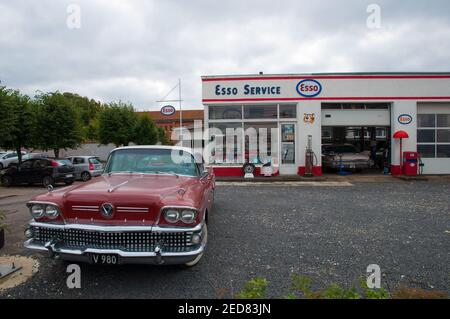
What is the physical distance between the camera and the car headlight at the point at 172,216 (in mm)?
3334

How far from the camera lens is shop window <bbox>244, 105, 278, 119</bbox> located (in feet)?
48.6

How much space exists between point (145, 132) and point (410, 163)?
2574 centimetres

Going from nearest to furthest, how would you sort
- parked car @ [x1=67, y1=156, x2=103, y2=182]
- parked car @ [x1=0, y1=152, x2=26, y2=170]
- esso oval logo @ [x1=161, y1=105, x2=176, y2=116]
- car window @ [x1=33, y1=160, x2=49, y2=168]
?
car window @ [x1=33, y1=160, x2=49, y2=168] → parked car @ [x1=67, y1=156, x2=103, y2=182] → esso oval logo @ [x1=161, y1=105, x2=176, y2=116] → parked car @ [x1=0, y1=152, x2=26, y2=170]

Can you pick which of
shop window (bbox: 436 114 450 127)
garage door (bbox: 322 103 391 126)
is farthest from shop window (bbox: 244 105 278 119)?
shop window (bbox: 436 114 450 127)

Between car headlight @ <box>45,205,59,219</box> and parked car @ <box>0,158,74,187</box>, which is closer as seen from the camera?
car headlight @ <box>45,205,59,219</box>

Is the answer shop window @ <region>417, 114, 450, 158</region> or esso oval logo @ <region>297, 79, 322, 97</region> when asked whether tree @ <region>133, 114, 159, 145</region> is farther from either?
shop window @ <region>417, 114, 450, 158</region>

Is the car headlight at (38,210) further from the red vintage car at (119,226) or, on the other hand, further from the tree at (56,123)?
the tree at (56,123)

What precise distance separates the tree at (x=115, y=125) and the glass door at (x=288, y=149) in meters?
17.7

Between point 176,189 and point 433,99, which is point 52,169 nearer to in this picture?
point 176,189

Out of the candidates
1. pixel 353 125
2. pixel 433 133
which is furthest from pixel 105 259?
pixel 433 133

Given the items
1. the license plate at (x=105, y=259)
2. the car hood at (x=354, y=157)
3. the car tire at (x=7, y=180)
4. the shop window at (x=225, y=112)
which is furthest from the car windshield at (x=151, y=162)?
the car hood at (x=354, y=157)

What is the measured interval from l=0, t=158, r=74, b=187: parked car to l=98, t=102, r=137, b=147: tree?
13511 mm

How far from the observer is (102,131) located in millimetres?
27391

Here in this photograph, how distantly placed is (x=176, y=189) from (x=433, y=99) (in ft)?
51.0
